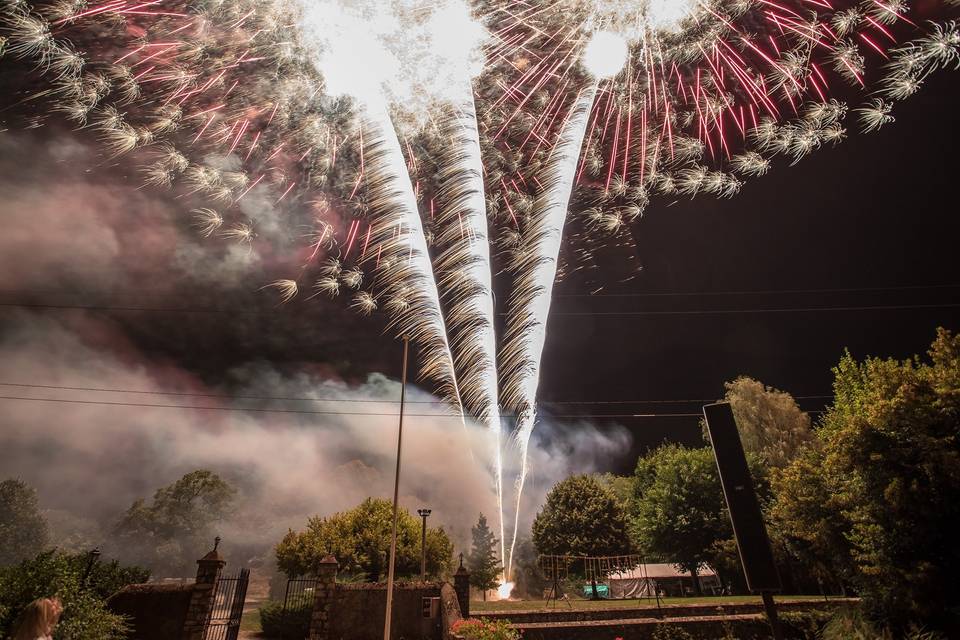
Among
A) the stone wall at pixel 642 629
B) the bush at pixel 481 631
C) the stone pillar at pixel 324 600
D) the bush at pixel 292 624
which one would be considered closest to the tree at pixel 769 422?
the stone wall at pixel 642 629

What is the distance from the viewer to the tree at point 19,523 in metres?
36.1

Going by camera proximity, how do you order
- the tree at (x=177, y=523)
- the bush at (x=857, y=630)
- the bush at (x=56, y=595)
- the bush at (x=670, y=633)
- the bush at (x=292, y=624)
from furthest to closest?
the tree at (x=177, y=523) < the bush at (x=292, y=624) < the bush at (x=670, y=633) < the bush at (x=857, y=630) < the bush at (x=56, y=595)

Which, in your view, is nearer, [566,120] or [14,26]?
[14,26]

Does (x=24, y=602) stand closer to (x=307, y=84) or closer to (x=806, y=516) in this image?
(x=307, y=84)

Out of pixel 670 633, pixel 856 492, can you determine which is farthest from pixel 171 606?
pixel 856 492

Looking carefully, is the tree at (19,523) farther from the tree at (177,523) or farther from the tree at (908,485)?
the tree at (908,485)

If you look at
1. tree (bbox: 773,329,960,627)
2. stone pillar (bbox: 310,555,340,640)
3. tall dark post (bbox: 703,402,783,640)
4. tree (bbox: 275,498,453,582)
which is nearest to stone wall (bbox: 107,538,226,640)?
stone pillar (bbox: 310,555,340,640)

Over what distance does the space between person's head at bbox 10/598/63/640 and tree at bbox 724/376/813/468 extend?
29.8 m

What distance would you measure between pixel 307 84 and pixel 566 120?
8.27 m

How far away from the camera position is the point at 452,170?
14.3m

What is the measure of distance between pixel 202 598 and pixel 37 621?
7.70m

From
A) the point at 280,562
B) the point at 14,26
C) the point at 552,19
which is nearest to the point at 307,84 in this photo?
the point at 14,26

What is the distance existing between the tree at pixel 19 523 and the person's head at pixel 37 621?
44501mm

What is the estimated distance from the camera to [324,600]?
41.9 feet
